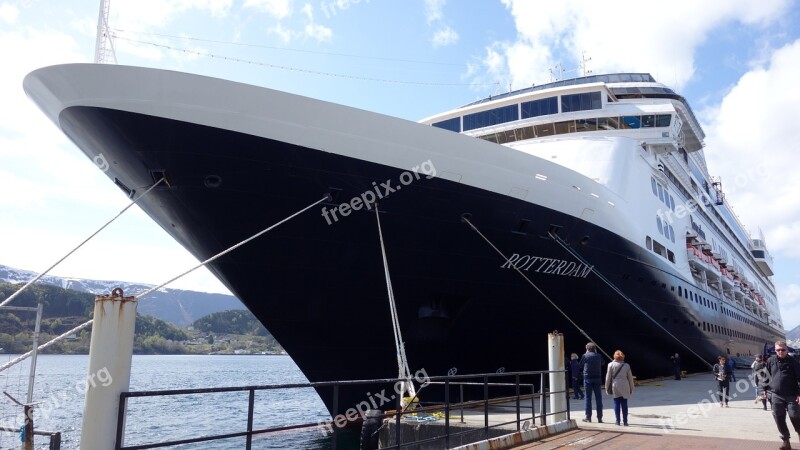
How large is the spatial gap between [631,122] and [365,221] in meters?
11.6

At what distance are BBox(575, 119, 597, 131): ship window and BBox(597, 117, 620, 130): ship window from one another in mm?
171

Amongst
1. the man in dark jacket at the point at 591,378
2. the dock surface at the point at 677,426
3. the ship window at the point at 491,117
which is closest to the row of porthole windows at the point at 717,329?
the dock surface at the point at 677,426

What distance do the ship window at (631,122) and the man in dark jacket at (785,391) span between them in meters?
12.3

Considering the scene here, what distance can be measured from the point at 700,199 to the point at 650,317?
585 inches

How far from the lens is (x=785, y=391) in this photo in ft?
21.4

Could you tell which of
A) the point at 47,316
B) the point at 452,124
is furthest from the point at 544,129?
the point at 47,316

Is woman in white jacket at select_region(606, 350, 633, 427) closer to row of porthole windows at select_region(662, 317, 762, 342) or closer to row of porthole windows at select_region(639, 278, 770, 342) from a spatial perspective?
row of porthole windows at select_region(639, 278, 770, 342)

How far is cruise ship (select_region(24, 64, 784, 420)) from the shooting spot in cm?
855

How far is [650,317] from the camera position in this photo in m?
14.7

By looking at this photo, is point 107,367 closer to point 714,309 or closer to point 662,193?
point 662,193

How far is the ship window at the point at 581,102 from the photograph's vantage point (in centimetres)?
1756

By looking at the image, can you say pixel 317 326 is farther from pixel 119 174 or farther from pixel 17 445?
pixel 17 445

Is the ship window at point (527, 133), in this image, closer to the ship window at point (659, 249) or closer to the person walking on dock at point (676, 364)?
the ship window at point (659, 249)

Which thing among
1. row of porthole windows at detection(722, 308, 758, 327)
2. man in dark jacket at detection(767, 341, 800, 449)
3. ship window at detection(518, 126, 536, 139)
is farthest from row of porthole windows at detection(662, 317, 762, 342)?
man in dark jacket at detection(767, 341, 800, 449)
